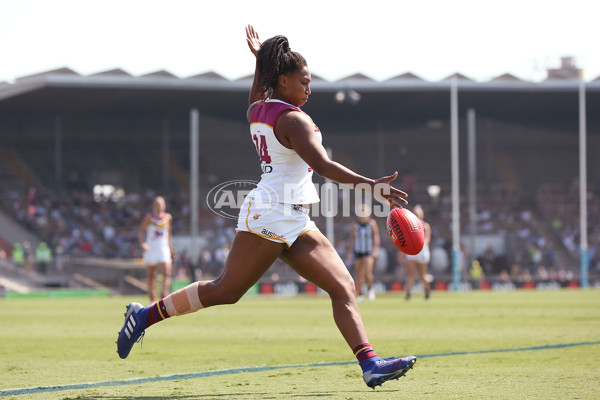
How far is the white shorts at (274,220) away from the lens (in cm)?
612

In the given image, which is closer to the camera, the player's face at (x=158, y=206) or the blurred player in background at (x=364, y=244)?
the player's face at (x=158, y=206)

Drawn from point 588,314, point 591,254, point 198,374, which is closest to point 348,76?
point 591,254

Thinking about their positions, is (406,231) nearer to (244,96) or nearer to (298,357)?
(298,357)

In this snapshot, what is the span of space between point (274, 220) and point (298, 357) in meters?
3.22

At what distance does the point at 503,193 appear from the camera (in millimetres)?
49906

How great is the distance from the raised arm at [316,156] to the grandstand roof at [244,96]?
35713mm

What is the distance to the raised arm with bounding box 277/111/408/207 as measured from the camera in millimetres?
5816

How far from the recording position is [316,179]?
142 ft

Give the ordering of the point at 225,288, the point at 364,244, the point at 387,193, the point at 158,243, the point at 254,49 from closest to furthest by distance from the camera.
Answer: the point at 387,193
the point at 225,288
the point at 254,49
the point at 158,243
the point at 364,244

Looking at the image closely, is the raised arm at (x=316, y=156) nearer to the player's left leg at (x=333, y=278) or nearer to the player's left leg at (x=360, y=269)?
the player's left leg at (x=333, y=278)

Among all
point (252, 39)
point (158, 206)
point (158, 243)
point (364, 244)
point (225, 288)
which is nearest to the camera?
point (225, 288)

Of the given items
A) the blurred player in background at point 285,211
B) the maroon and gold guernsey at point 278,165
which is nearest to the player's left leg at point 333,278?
the blurred player in background at point 285,211

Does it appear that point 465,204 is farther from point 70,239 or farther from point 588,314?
point 588,314

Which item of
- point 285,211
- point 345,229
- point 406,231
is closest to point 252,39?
point 285,211
